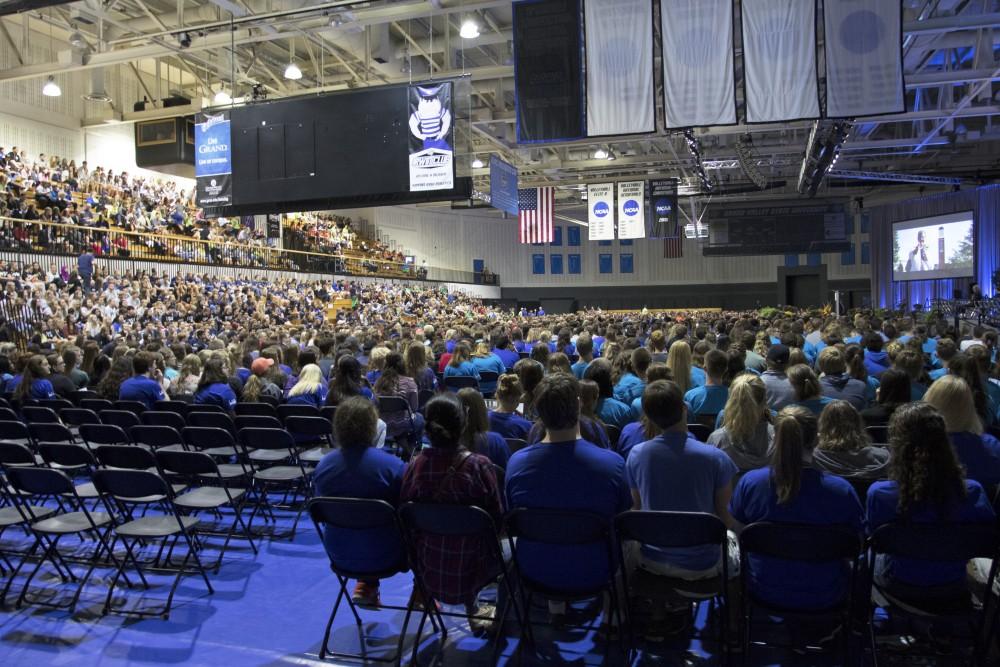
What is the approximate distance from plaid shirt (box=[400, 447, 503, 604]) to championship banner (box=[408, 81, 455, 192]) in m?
6.90

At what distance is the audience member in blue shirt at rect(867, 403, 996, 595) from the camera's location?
9.20 feet

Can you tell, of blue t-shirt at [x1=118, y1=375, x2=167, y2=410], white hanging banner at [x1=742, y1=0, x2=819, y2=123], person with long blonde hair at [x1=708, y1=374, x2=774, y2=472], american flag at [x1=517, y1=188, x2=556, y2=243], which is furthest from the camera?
american flag at [x1=517, y1=188, x2=556, y2=243]

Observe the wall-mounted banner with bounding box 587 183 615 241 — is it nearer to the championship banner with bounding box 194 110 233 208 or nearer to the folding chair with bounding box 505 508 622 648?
the championship banner with bounding box 194 110 233 208

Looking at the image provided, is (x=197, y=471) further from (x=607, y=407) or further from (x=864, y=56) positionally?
(x=864, y=56)

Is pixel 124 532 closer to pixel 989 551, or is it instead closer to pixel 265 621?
pixel 265 621

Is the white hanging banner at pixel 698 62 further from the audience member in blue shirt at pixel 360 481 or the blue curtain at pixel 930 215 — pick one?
the blue curtain at pixel 930 215

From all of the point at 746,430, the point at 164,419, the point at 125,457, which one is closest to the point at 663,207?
the point at 164,419

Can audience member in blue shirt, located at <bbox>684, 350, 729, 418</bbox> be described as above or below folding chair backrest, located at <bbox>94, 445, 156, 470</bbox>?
above

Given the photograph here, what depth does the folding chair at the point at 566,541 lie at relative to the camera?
2.86 metres

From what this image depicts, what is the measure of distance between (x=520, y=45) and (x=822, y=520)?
7.90m

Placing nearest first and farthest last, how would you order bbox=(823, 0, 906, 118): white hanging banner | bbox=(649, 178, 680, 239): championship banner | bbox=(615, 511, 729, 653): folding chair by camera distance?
bbox=(615, 511, 729, 653): folding chair → bbox=(823, 0, 906, 118): white hanging banner → bbox=(649, 178, 680, 239): championship banner

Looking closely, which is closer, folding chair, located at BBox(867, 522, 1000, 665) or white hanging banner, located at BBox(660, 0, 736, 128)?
folding chair, located at BBox(867, 522, 1000, 665)

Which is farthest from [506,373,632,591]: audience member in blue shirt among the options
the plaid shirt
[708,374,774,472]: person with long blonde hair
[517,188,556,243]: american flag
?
[517,188,556,243]: american flag

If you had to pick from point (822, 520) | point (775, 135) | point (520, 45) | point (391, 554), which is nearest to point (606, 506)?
point (822, 520)
